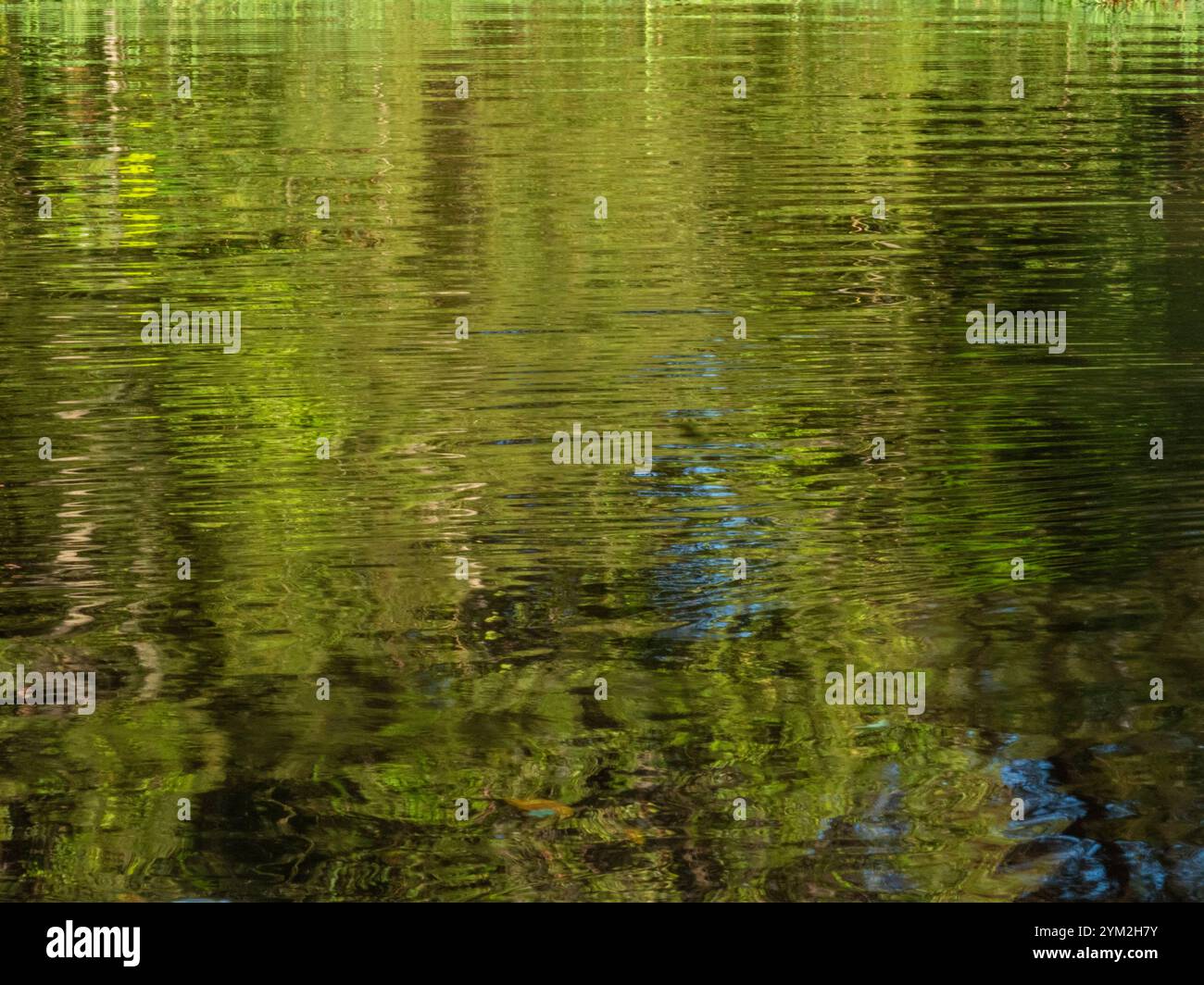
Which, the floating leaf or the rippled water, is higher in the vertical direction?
the rippled water

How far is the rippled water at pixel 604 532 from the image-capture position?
601 centimetres

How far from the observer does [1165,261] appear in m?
15.0

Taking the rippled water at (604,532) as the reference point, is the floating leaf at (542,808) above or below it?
below

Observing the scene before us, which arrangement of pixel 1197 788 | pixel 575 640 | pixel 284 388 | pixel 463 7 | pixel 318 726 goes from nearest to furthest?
1. pixel 1197 788
2. pixel 318 726
3. pixel 575 640
4. pixel 284 388
5. pixel 463 7

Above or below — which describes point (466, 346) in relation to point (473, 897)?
above

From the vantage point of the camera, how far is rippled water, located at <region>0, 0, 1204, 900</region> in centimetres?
601

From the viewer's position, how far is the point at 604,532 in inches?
344

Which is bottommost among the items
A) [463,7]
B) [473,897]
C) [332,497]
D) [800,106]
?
[473,897]

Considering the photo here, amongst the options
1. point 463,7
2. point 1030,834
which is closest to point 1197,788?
point 1030,834

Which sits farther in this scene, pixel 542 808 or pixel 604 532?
pixel 604 532

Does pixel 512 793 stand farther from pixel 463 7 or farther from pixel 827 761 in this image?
pixel 463 7

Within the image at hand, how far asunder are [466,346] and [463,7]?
110 feet

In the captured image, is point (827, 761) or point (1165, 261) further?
point (1165, 261)

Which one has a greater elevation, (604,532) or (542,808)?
(604,532)
